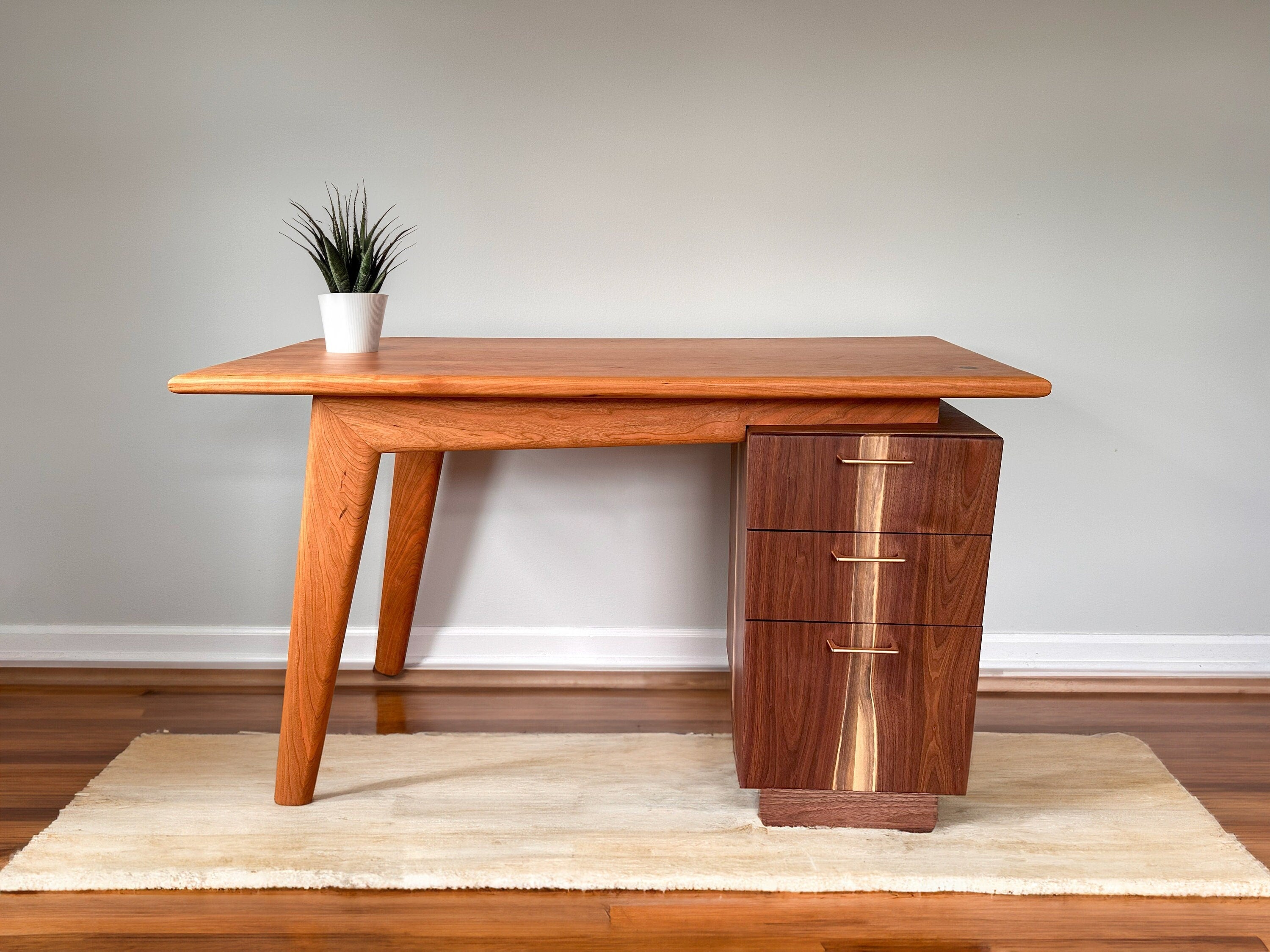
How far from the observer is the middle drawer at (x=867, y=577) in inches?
53.6

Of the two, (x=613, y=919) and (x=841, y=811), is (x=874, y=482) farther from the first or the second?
(x=613, y=919)

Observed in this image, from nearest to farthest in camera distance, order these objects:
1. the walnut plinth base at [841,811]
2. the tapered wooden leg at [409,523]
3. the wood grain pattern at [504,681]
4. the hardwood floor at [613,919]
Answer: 1. the hardwood floor at [613,919]
2. the walnut plinth base at [841,811]
3. the tapered wooden leg at [409,523]
4. the wood grain pattern at [504,681]

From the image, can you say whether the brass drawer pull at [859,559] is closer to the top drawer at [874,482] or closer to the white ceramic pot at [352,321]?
the top drawer at [874,482]

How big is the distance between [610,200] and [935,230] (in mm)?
692

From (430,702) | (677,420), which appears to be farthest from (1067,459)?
(430,702)

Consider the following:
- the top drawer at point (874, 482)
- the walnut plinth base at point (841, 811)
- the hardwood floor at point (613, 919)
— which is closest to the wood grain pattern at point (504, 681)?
the hardwood floor at point (613, 919)

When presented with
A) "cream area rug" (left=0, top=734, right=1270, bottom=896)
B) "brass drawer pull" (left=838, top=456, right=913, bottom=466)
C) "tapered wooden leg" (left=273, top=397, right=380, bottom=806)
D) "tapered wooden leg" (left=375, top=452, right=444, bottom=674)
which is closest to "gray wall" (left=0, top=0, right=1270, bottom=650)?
"tapered wooden leg" (left=375, top=452, right=444, bottom=674)

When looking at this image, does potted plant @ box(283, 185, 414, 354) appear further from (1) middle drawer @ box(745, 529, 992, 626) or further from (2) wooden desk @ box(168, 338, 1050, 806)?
(1) middle drawer @ box(745, 529, 992, 626)

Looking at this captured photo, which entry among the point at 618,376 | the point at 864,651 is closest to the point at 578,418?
the point at 618,376

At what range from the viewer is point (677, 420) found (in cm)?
139

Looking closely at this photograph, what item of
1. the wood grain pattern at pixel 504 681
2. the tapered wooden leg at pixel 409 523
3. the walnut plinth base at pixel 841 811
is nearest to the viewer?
the walnut plinth base at pixel 841 811

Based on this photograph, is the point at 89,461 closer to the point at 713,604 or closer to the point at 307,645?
the point at 307,645

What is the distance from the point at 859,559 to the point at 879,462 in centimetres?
14

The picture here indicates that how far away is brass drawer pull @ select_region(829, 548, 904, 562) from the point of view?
136cm
